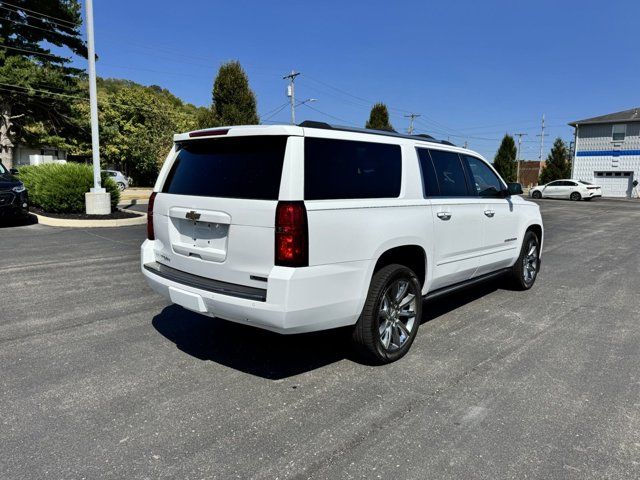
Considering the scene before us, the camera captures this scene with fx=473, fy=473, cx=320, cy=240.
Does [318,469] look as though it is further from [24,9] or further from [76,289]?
[24,9]

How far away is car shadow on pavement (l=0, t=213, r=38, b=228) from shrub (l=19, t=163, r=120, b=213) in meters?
0.70

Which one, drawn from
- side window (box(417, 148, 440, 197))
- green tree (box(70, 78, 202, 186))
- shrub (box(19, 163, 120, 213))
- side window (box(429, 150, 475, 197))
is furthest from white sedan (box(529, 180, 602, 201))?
side window (box(417, 148, 440, 197))

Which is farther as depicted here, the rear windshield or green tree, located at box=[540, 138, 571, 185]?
green tree, located at box=[540, 138, 571, 185]

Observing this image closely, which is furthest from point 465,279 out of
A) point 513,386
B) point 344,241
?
point 344,241

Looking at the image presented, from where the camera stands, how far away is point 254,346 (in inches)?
170

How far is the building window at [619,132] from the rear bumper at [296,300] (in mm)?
44969

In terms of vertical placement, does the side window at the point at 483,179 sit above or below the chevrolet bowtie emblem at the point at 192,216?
above

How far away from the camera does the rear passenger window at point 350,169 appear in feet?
11.0

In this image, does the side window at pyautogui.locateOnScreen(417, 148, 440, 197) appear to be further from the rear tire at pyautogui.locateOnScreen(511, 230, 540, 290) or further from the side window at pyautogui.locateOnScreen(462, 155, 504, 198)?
the rear tire at pyautogui.locateOnScreen(511, 230, 540, 290)

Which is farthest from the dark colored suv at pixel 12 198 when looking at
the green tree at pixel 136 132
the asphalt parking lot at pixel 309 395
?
the green tree at pixel 136 132

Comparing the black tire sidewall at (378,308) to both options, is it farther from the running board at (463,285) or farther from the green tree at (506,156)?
the green tree at (506,156)

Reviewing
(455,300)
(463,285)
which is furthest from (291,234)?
(455,300)

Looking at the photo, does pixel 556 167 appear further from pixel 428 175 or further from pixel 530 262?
pixel 428 175

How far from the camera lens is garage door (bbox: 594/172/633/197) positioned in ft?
132
